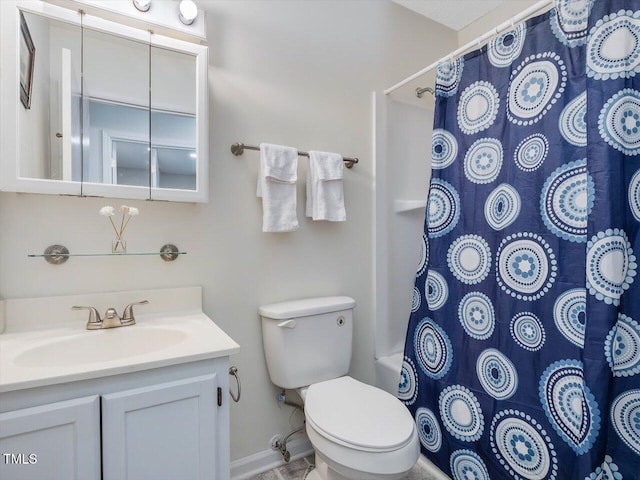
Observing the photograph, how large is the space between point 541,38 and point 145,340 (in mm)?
1809

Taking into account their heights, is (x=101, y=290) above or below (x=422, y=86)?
below

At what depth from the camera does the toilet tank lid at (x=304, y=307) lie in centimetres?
152

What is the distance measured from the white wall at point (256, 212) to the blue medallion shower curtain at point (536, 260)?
47 centimetres

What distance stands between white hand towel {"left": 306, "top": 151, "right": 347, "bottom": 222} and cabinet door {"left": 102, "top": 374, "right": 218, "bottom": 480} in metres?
0.92

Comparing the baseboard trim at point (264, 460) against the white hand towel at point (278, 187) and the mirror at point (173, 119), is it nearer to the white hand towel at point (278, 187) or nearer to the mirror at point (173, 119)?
the white hand towel at point (278, 187)

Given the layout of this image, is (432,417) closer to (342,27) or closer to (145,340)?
Answer: (145,340)

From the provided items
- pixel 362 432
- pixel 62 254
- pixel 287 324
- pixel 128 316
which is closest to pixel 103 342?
pixel 128 316

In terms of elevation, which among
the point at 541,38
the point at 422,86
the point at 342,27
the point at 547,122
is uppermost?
the point at 342,27

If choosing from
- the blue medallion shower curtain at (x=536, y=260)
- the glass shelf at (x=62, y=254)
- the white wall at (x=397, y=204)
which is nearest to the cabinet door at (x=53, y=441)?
the glass shelf at (x=62, y=254)

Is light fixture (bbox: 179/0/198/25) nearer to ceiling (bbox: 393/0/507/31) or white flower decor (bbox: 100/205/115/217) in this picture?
white flower decor (bbox: 100/205/115/217)

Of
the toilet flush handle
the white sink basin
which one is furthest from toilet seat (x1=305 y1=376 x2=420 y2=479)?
the white sink basin

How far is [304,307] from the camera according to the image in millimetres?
1574

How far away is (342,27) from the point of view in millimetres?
1848

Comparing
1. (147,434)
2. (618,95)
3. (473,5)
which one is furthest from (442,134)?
(147,434)
